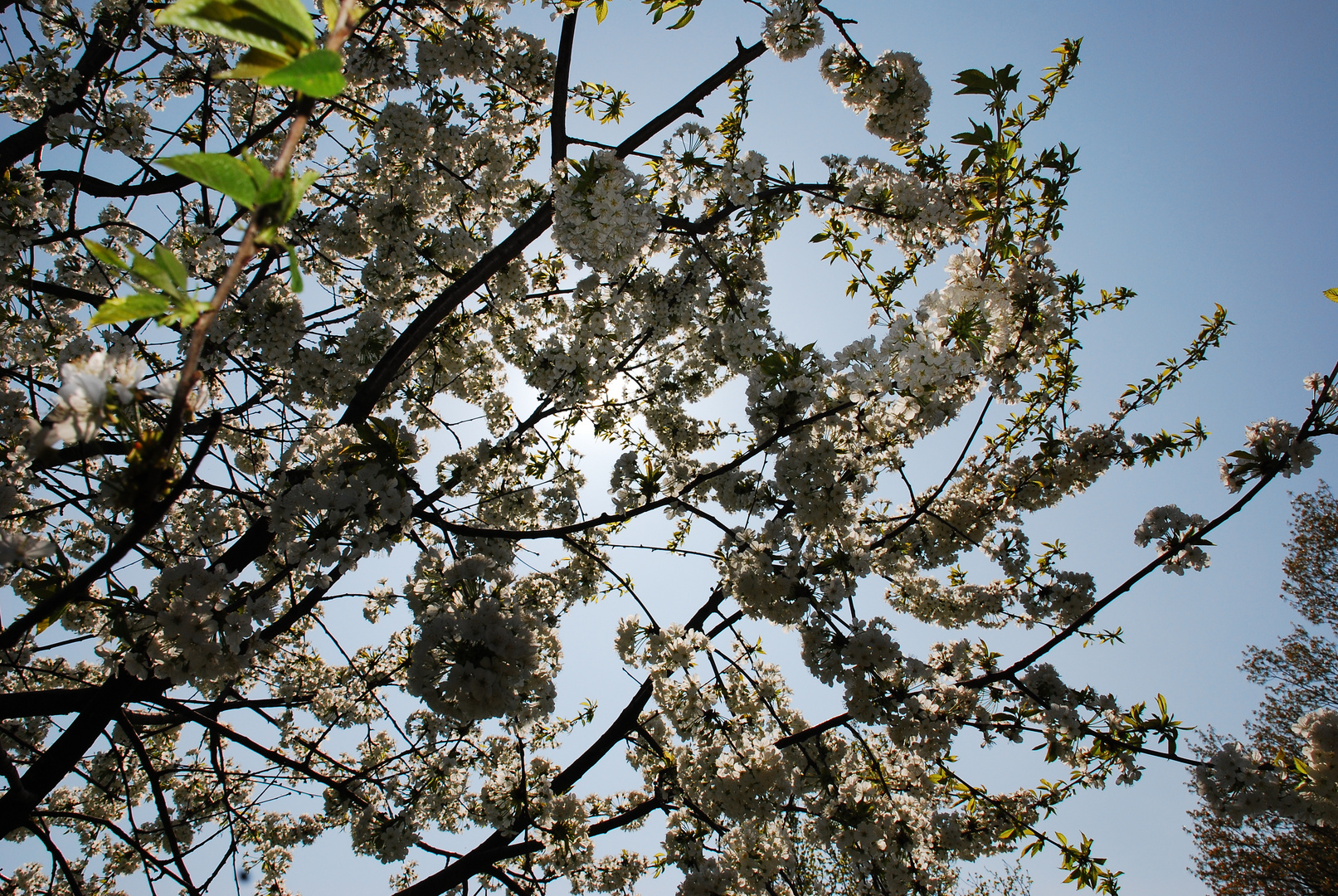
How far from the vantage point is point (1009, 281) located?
4883 mm

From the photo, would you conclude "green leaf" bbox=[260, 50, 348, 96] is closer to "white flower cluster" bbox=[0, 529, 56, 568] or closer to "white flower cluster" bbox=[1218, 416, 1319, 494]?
"white flower cluster" bbox=[0, 529, 56, 568]

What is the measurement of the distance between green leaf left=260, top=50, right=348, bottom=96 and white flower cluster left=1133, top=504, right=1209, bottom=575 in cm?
596

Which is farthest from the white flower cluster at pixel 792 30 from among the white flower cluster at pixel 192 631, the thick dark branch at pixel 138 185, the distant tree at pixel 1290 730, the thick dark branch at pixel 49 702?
the distant tree at pixel 1290 730

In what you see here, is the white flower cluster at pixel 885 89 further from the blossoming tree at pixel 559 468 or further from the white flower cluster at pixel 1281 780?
the white flower cluster at pixel 1281 780

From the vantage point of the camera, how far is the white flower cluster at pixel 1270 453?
4305mm

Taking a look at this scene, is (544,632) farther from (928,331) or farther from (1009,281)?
(1009,281)

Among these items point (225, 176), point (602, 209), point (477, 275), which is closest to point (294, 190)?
point (225, 176)

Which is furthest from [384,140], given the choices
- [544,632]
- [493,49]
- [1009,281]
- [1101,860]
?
[1101,860]

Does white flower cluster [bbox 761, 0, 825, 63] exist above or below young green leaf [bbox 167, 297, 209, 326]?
above

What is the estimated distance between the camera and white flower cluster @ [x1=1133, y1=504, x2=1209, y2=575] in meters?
4.99

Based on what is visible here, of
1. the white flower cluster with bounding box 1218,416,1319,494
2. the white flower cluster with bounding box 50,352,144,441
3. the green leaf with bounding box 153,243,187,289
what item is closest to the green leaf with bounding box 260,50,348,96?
the green leaf with bounding box 153,243,187,289

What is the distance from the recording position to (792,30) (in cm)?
452

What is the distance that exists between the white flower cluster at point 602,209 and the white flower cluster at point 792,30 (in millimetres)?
1703

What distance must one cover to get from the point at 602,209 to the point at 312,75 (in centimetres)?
326
